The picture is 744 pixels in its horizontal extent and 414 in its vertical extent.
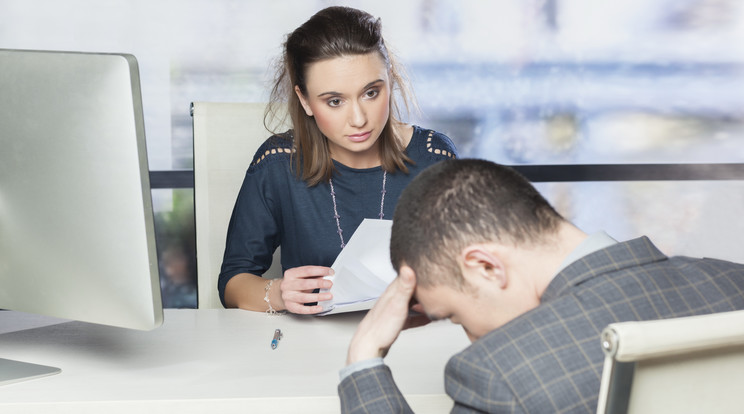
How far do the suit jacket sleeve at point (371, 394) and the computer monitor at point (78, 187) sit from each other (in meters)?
0.27

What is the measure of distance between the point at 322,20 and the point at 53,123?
35.6 inches

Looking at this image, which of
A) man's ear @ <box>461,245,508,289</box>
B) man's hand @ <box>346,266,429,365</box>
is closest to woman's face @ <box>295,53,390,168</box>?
man's hand @ <box>346,266,429,365</box>

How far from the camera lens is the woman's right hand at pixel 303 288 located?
135cm

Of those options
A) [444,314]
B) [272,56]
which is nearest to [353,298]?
[444,314]

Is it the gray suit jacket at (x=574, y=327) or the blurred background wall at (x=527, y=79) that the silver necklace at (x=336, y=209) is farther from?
the blurred background wall at (x=527, y=79)

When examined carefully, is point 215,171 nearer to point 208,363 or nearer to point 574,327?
point 208,363

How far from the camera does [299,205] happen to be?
6.22ft

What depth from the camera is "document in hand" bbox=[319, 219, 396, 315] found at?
4.35ft

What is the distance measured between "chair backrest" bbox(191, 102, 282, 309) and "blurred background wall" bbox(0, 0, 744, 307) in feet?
3.97

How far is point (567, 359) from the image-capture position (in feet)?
2.36

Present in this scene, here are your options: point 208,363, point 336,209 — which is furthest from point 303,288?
point 336,209

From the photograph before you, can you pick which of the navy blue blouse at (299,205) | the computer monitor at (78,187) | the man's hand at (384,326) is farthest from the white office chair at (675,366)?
the navy blue blouse at (299,205)

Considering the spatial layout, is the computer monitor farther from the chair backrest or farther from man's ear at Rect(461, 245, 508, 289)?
the chair backrest

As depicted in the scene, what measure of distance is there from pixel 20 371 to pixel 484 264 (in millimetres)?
678
